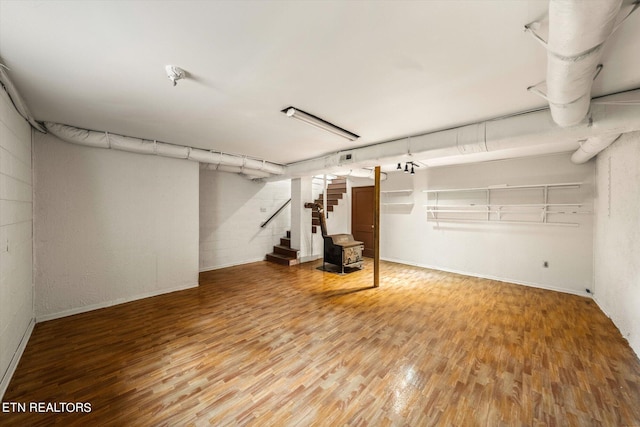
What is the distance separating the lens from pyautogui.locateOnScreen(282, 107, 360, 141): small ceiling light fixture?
2.58 metres

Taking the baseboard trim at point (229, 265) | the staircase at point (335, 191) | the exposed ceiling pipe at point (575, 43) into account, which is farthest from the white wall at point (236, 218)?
the exposed ceiling pipe at point (575, 43)

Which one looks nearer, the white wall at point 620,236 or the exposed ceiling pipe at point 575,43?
the exposed ceiling pipe at point 575,43

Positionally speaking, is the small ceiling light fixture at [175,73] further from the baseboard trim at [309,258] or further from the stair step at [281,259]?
the baseboard trim at [309,258]

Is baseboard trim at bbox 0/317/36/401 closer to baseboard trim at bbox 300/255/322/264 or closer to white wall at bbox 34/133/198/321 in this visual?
white wall at bbox 34/133/198/321

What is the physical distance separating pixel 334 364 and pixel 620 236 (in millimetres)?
3790

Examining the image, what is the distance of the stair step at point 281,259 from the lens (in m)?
6.14

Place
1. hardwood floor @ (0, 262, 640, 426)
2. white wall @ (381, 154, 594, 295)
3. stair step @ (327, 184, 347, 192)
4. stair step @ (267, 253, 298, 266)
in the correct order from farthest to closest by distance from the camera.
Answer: stair step @ (327, 184, 347, 192) → stair step @ (267, 253, 298, 266) → white wall @ (381, 154, 594, 295) → hardwood floor @ (0, 262, 640, 426)

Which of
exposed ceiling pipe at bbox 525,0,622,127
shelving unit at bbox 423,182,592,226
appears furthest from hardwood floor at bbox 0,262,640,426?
exposed ceiling pipe at bbox 525,0,622,127

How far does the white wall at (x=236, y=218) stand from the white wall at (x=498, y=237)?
10.7ft

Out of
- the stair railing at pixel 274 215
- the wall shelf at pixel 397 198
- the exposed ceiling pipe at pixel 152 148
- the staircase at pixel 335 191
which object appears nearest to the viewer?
the exposed ceiling pipe at pixel 152 148

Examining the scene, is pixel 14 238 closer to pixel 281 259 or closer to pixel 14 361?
pixel 14 361

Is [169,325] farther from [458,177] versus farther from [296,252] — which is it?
[458,177]

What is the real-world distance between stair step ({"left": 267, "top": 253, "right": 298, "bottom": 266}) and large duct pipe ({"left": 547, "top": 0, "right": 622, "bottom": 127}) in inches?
214

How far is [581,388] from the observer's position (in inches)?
77.0
